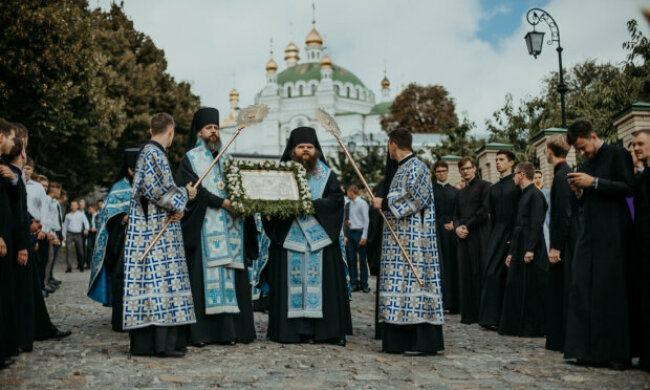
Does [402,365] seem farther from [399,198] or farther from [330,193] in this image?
[330,193]

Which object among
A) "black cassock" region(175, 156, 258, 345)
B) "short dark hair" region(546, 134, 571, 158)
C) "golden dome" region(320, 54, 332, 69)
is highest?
"golden dome" region(320, 54, 332, 69)

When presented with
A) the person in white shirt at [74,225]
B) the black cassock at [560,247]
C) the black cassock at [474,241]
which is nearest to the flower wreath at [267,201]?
the black cassock at [560,247]

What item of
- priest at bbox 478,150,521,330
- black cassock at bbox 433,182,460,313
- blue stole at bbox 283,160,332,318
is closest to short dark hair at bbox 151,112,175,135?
blue stole at bbox 283,160,332,318

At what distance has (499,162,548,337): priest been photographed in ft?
28.6

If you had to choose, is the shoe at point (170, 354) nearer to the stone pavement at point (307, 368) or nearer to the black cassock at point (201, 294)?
the stone pavement at point (307, 368)

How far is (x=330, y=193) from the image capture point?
8336mm

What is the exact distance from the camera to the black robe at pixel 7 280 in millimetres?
6402

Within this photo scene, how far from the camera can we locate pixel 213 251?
25.9 ft

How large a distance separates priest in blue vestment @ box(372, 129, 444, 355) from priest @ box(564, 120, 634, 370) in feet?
4.41

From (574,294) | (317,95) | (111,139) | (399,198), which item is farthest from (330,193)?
(317,95)

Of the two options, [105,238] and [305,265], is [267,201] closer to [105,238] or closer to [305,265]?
[305,265]

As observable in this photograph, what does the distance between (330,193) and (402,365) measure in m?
2.49

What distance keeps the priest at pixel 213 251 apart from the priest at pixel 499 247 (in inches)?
129

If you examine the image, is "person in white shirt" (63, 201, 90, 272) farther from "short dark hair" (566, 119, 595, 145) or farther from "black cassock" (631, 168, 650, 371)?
"black cassock" (631, 168, 650, 371)
